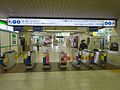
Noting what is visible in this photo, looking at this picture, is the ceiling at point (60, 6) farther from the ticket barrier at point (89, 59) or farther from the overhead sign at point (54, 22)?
the ticket barrier at point (89, 59)

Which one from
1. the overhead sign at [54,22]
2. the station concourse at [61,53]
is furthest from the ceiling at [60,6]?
the overhead sign at [54,22]

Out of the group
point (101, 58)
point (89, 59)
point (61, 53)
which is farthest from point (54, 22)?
point (101, 58)

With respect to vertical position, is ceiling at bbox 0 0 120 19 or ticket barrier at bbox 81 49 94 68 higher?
ceiling at bbox 0 0 120 19

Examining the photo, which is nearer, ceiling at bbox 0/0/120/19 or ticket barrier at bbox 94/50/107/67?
ceiling at bbox 0/0/120/19

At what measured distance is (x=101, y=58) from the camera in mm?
7828

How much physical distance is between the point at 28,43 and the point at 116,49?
39.2 ft

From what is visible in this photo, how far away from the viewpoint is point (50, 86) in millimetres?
4504

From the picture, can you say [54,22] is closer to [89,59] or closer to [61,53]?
[61,53]

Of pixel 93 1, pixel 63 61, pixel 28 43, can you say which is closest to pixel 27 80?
pixel 63 61

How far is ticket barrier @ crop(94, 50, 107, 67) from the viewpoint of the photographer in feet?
25.3

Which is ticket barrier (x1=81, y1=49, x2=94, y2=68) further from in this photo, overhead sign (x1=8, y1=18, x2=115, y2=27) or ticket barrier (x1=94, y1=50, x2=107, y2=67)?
overhead sign (x1=8, y1=18, x2=115, y2=27)

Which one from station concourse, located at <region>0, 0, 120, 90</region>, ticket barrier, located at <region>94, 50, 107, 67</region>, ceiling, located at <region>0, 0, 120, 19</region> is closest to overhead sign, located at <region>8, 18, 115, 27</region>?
station concourse, located at <region>0, 0, 120, 90</region>

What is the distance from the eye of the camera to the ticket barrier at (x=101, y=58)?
773 cm

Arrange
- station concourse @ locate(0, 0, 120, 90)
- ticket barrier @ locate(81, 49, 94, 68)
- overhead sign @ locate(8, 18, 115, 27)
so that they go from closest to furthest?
1. station concourse @ locate(0, 0, 120, 90)
2. overhead sign @ locate(8, 18, 115, 27)
3. ticket barrier @ locate(81, 49, 94, 68)
